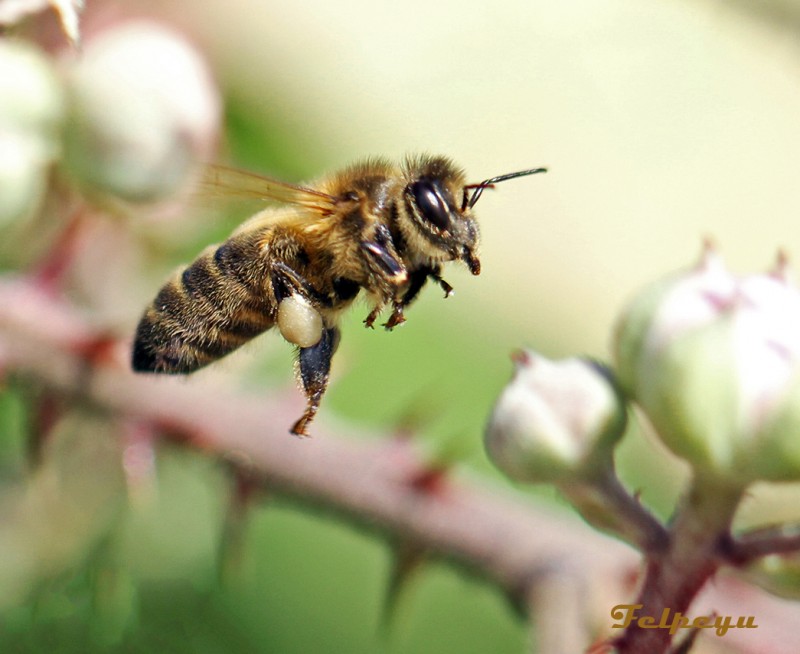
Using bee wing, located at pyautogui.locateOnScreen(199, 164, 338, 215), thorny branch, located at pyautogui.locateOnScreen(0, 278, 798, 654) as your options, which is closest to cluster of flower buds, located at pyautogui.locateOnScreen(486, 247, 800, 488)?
thorny branch, located at pyautogui.locateOnScreen(0, 278, 798, 654)

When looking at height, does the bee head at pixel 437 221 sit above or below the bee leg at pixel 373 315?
above

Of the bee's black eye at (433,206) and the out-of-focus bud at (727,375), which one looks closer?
the out-of-focus bud at (727,375)

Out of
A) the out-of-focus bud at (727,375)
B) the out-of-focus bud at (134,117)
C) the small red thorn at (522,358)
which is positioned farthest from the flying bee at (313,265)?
the out-of-focus bud at (727,375)

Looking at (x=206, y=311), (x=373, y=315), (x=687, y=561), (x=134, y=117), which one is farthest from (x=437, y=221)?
(x=687, y=561)

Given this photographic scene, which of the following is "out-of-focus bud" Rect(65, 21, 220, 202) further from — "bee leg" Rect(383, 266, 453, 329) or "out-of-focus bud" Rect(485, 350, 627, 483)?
"out-of-focus bud" Rect(485, 350, 627, 483)

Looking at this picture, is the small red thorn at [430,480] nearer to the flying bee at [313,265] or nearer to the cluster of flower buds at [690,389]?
the flying bee at [313,265]

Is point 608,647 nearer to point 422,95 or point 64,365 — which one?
point 64,365

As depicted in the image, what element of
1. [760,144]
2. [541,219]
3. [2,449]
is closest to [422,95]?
[541,219]
